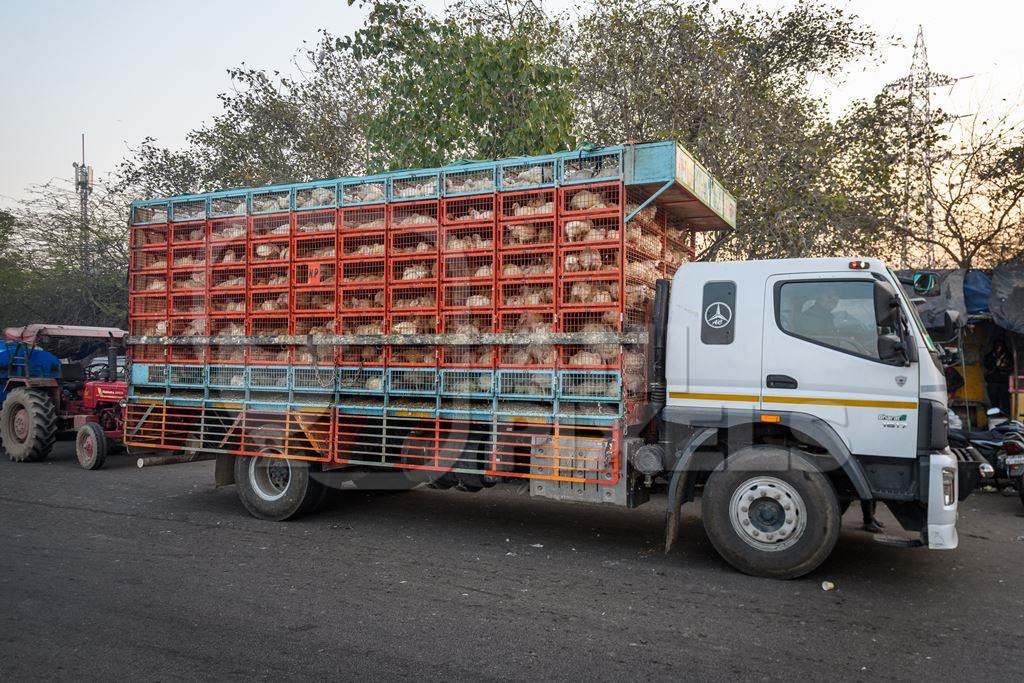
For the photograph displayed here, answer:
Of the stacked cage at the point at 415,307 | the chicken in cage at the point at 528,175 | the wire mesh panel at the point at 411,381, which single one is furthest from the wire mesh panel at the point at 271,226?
the chicken in cage at the point at 528,175

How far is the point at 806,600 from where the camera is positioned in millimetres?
5340

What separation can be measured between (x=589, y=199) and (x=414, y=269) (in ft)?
6.04

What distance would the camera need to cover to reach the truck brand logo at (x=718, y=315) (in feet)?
19.9

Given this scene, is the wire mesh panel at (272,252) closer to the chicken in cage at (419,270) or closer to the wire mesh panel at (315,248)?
the wire mesh panel at (315,248)

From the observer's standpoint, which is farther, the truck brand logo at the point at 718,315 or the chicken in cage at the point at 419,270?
the chicken in cage at the point at 419,270

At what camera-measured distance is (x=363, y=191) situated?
24.3ft

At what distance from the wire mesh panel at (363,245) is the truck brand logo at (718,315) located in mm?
3165

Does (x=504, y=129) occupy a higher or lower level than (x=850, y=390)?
higher

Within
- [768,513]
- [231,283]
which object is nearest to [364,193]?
[231,283]

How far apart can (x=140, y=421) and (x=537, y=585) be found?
5.35m

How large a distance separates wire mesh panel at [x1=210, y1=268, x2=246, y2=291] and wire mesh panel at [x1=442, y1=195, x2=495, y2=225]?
2.53 m

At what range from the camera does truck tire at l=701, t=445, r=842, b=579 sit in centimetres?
560

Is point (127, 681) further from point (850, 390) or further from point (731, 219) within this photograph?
point (731, 219)

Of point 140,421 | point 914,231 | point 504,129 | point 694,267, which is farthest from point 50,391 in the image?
point 914,231
